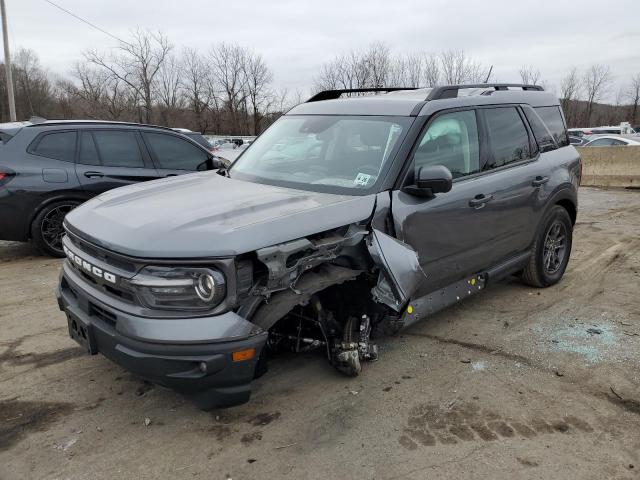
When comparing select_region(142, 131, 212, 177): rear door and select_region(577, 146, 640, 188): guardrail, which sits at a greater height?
select_region(142, 131, 212, 177): rear door

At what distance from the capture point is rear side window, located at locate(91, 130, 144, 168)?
6934 mm

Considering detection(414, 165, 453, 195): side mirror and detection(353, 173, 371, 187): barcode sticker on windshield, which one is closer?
detection(414, 165, 453, 195): side mirror

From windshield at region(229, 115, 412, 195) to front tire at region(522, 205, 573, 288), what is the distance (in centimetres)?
211

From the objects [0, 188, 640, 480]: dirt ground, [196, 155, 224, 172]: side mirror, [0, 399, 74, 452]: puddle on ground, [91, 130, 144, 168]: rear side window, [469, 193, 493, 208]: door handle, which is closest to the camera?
[0, 188, 640, 480]: dirt ground

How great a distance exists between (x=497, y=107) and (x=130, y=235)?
326 cm

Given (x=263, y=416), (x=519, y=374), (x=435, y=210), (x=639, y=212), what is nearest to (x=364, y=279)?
(x=435, y=210)

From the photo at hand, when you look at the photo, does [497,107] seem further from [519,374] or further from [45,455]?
[45,455]

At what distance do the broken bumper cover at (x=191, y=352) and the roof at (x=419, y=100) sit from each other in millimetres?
2089

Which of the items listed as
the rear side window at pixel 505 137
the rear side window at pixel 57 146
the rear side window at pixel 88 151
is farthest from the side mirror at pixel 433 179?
the rear side window at pixel 57 146

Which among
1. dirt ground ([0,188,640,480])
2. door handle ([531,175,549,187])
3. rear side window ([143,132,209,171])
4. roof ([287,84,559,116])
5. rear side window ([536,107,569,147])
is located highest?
roof ([287,84,559,116])

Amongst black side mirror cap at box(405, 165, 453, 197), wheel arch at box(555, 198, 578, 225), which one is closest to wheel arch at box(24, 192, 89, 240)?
black side mirror cap at box(405, 165, 453, 197)

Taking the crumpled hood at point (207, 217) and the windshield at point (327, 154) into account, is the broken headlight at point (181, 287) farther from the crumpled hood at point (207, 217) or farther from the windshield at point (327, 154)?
the windshield at point (327, 154)

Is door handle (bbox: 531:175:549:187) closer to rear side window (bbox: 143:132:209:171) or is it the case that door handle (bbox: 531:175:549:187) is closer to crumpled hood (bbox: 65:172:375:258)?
crumpled hood (bbox: 65:172:375:258)

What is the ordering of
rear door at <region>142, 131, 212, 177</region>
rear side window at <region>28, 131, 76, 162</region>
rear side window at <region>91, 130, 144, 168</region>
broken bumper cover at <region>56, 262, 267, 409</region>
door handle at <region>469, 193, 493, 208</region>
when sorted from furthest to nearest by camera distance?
1. rear door at <region>142, 131, 212, 177</region>
2. rear side window at <region>91, 130, 144, 168</region>
3. rear side window at <region>28, 131, 76, 162</region>
4. door handle at <region>469, 193, 493, 208</region>
5. broken bumper cover at <region>56, 262, 267, 409</region>
